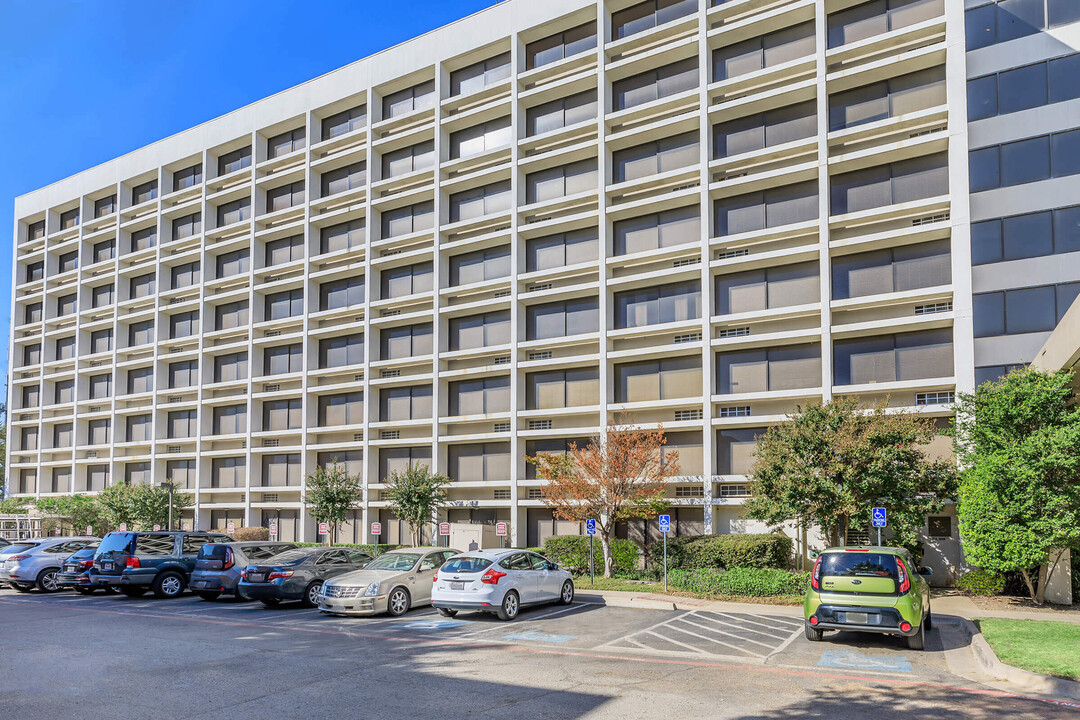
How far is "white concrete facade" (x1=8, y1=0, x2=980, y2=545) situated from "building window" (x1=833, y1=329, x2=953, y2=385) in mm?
81

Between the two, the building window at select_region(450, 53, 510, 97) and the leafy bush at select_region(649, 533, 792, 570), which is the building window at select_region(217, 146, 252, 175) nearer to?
the building window at select_region(450, 53, 510, 97)

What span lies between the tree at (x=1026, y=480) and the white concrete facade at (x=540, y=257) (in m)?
4.73

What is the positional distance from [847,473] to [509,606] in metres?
11.1

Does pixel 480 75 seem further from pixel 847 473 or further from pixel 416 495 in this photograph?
pixel 847 473

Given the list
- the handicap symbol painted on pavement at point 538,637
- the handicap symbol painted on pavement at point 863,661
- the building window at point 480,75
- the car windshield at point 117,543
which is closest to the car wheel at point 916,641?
the handicap symbol painted on pavement at point 863,661

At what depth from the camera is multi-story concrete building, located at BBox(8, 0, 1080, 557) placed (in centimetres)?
2866

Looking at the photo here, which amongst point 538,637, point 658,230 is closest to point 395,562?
point 538,637

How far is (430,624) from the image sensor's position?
686 inches

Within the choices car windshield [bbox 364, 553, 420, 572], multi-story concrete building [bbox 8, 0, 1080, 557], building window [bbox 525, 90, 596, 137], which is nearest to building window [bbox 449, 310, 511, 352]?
multi-story concrete building [bbox 8, 0, 1080, 557]

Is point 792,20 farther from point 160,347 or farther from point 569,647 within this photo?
point 160,347

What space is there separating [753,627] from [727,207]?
1936cm

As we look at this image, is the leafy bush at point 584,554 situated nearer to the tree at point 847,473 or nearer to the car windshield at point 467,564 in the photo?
the tree at point 847,473

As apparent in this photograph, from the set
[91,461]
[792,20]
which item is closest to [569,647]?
[792,20]

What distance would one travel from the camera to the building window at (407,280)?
39.8m
